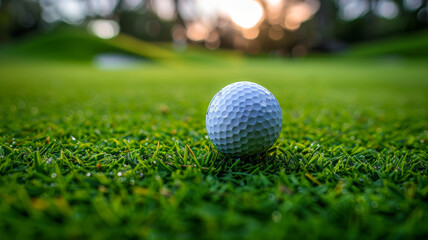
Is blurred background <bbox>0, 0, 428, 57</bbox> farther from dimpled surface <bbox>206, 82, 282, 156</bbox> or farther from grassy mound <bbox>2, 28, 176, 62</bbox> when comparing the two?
dimpled surface <bbox>206, 82, 282, 156</bbox>

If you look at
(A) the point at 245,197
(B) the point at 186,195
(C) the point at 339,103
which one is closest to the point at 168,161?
(B) the point at 186,195

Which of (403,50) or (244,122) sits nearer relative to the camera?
(244,122)

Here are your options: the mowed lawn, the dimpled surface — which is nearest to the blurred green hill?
the mowed lawn

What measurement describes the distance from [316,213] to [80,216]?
882 millimetres

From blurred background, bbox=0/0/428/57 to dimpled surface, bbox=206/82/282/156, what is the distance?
2231cm

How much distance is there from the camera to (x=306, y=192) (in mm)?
1087

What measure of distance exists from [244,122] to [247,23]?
36785 mm

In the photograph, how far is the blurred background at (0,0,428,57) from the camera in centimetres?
2600

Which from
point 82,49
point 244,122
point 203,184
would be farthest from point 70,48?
point 203,184

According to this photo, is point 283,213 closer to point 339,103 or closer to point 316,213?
point 316,213

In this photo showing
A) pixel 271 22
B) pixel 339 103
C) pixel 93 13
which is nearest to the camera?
pixel 339 103

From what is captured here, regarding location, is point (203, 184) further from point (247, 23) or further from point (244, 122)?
point (247, 23)

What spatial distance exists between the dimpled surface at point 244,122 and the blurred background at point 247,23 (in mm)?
22310

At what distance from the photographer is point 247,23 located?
3538cm
